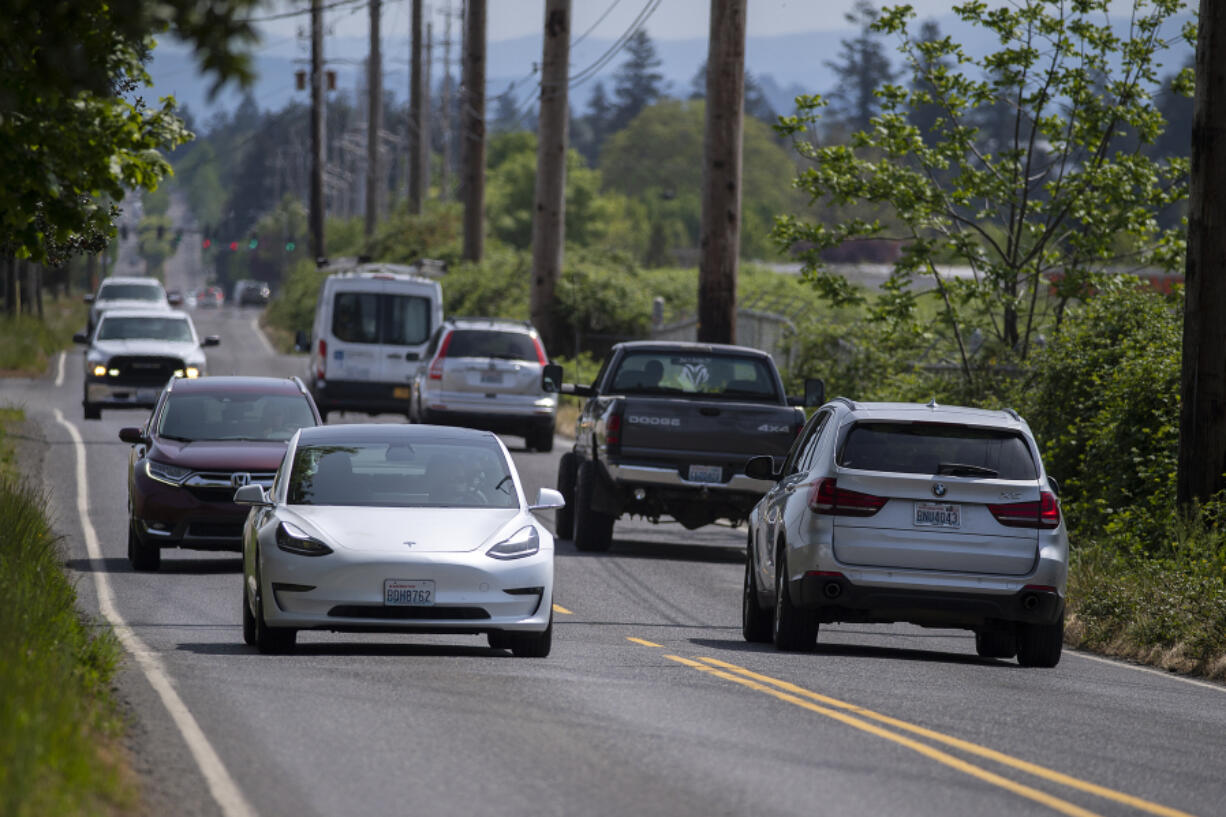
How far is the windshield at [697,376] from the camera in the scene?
829 inches

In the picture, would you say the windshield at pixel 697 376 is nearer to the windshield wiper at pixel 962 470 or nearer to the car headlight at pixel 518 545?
the windshield wiper at pixel 962 470

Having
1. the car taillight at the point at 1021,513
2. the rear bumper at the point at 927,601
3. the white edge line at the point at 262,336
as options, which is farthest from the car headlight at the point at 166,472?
the white edge line at the point at 262,336

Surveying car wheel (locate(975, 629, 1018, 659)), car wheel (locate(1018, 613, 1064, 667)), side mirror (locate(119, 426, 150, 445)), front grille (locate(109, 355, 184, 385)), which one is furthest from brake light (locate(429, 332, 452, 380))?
car wheel (locate(1018, 613, 1064, 667))

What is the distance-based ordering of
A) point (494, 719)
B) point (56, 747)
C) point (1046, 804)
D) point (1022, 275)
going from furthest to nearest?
point (1022, 275) → point (494, 719) → point (1046, 804) → point (56, 747)

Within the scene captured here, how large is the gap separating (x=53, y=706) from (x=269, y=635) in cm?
441

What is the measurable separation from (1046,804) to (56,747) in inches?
154

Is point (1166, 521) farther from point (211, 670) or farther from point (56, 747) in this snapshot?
point (56, 747)

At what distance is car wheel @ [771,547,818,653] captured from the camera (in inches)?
541

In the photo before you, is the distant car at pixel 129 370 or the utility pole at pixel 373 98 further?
the utility pole at pixel 373 98

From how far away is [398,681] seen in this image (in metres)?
11.4

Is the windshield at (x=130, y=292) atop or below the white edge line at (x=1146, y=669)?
below

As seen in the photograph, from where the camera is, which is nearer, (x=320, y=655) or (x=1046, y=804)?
(x=1046, y=804)

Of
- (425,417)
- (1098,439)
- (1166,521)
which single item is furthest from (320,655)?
(425,417)

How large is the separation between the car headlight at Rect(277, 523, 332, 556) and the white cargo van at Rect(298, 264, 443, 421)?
2196cm
